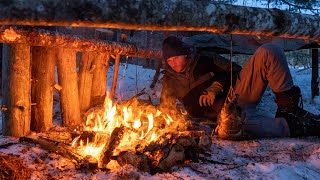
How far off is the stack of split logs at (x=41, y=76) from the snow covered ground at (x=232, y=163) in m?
0.45

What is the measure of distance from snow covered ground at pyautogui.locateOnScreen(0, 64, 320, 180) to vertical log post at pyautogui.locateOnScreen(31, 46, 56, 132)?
53 centimetres

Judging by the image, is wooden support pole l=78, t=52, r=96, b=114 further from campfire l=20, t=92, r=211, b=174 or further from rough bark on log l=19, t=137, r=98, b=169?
rough bark on log l=19, t=137, r=98, b=169

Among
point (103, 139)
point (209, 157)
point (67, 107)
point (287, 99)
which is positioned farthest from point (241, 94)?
point (67, 107)

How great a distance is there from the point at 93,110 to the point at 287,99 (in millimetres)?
3231

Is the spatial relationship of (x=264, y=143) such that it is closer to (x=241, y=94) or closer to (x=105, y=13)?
(x=241, y=94)

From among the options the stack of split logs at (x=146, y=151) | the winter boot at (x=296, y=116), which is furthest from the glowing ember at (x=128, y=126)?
the winter boot at (x=296, y=116)

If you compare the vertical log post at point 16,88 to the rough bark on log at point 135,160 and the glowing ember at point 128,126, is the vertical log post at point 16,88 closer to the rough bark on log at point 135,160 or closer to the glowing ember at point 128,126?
the glowing ember at point 128,126

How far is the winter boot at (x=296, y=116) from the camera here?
13.8ft

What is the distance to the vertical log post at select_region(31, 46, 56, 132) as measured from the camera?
13.9 ft

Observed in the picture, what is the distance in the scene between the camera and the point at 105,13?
2.01m

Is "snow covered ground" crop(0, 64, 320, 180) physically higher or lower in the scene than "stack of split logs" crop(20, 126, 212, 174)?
lower

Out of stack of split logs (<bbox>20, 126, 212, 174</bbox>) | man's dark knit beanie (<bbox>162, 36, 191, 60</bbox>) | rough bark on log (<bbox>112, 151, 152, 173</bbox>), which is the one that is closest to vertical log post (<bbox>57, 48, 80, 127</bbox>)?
stack of split logs (<bbox>20, 126, 212, 174</bbox>)

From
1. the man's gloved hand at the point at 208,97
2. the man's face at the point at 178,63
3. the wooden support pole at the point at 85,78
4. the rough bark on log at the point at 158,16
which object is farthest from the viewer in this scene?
the wooden support pole at the point at 85,78

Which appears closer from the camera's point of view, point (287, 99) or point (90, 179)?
point (90, 179)
